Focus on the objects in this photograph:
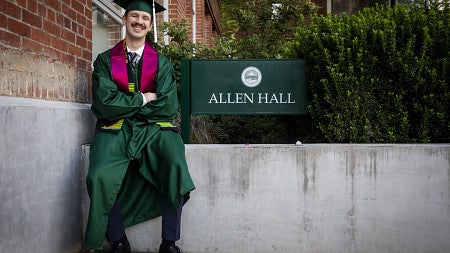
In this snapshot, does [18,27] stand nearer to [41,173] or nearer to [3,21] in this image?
[3,21]

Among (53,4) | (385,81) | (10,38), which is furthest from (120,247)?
(385,81)

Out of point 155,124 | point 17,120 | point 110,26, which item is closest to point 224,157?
point 155,124

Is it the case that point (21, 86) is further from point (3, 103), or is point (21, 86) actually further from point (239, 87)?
point (239, 87)

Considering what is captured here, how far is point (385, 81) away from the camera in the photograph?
409cm

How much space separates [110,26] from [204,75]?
1578mm

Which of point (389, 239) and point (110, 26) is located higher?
point (110, 26)

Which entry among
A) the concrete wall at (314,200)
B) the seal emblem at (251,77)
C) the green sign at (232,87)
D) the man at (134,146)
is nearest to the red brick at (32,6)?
the man at (134,146)

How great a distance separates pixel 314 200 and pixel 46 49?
2254mm

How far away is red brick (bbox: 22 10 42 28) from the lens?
302 centimetres

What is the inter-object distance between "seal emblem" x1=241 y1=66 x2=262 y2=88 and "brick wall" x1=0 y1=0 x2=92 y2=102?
1.40 metres

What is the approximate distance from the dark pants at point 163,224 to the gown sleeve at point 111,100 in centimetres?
62

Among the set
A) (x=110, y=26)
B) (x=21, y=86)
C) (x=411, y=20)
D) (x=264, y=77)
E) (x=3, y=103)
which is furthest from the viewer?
(x=110, y=26)

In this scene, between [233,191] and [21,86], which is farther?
[233,191]

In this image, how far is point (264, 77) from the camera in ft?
14.9
